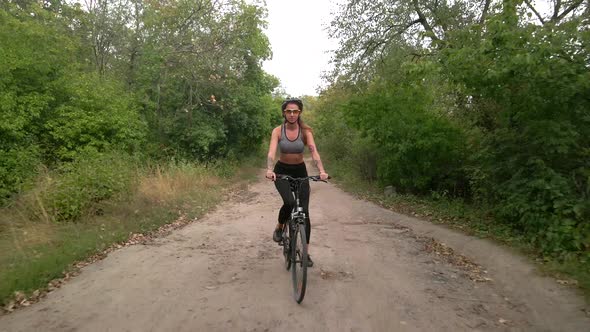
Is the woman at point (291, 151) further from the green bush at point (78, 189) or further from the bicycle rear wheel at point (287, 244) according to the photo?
the green bush at point (78, 189)

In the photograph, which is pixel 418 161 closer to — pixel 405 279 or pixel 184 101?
pixel 405 279

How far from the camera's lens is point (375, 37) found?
1584cm

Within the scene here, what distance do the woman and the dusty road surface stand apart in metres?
0.96

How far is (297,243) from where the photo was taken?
457 centimetres

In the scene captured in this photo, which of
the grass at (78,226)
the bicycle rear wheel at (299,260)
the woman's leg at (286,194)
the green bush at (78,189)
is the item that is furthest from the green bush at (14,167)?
the bicycle rear wheel at (299,260)

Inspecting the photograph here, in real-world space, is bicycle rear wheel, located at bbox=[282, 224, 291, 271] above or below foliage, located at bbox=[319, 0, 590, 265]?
below

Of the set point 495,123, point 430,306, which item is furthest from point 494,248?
point 495,123

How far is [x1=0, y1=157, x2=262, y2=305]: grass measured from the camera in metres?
5.09

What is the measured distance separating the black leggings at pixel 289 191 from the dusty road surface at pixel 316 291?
29.1 inches

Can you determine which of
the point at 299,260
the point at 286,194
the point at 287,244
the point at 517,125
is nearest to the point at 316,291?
the point at 299,260

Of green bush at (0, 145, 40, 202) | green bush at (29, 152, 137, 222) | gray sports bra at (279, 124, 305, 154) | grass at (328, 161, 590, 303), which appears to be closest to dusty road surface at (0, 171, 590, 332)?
grass at (328, 161, 590, 303)

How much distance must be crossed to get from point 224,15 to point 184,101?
14.4 feet

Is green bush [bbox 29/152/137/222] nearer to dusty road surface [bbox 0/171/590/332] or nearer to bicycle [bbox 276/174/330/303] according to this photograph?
dusty road surface [bbox 0/171/590/332]

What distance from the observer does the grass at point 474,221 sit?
4999 millimetres
